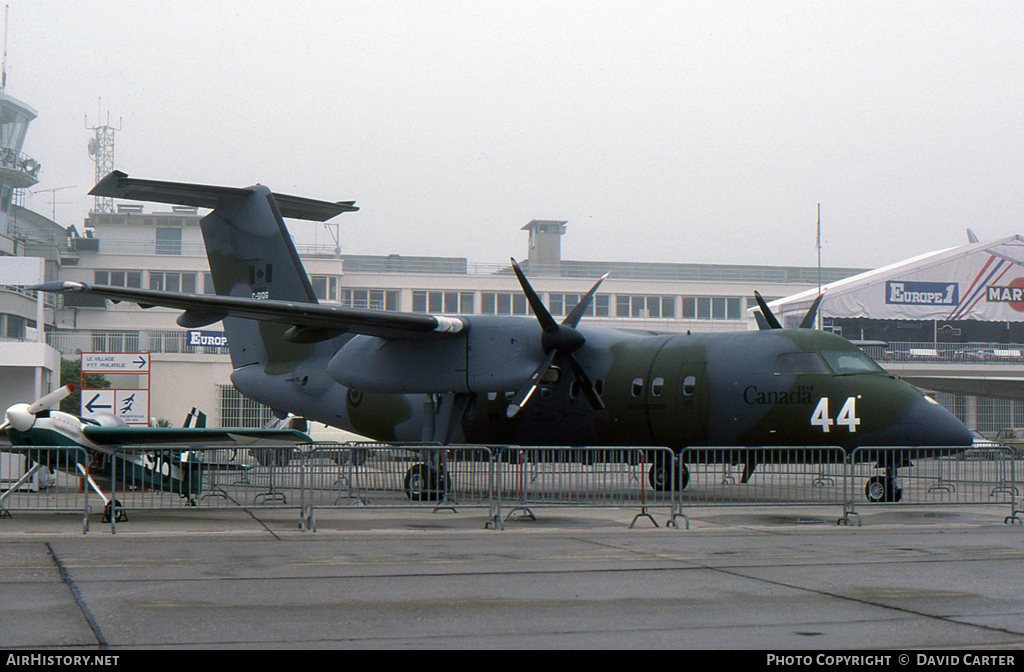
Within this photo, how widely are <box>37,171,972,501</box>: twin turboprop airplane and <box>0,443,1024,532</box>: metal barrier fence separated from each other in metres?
0.22

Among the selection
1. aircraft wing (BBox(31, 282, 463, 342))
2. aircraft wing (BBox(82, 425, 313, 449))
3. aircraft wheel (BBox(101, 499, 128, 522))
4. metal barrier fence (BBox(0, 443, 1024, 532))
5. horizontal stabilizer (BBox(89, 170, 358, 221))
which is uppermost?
horizontal stabilizer (BBox(89, 170, 358, 221))

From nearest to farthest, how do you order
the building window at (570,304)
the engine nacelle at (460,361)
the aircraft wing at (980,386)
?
the engine nacelle at (460,361) → the aircraft wing at (980,386) → the building window at (570,304)

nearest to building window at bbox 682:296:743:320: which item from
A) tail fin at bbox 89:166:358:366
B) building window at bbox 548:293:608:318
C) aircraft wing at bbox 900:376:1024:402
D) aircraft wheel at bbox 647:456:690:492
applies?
building window at bbox 548:293:608:318

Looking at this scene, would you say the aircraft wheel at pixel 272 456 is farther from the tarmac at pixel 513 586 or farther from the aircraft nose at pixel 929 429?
the aircraft nose at pixel 929 429

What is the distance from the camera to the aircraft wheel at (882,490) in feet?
51.9

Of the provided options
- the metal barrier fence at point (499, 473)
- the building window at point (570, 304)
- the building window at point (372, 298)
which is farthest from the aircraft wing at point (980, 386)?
the building window at point (372, 298)

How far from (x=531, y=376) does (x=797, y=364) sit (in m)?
4.66

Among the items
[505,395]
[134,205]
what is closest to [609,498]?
[505,395]

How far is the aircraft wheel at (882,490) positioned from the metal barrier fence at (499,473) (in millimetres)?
17

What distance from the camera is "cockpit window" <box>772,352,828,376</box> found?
1636cm

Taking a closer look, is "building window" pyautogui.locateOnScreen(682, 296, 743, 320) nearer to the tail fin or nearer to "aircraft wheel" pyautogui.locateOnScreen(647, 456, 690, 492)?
the tail fin

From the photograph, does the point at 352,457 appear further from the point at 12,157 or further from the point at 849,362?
the point at 12,157

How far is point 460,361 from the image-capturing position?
18156 mm

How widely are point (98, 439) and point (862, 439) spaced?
1209 centimetres
